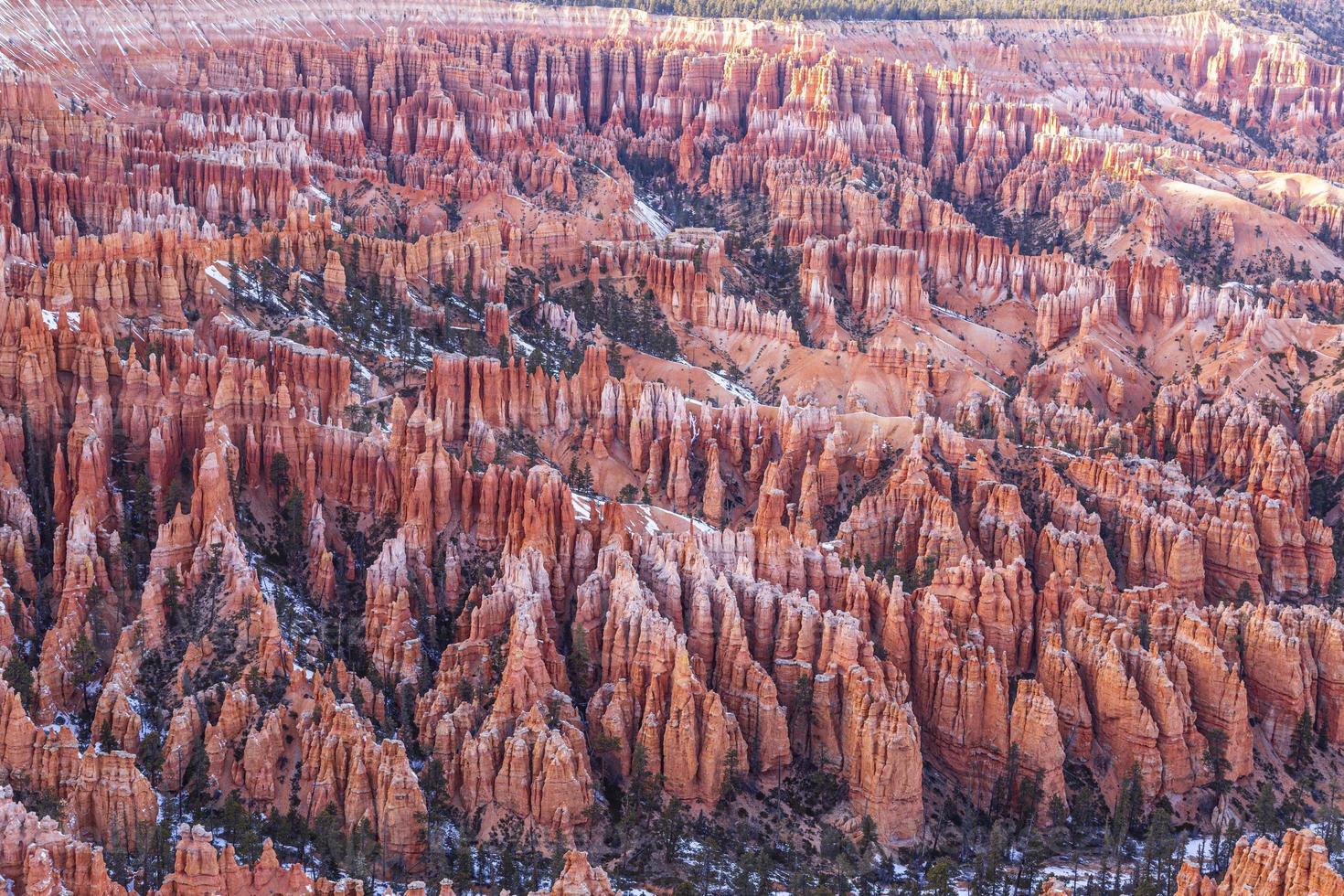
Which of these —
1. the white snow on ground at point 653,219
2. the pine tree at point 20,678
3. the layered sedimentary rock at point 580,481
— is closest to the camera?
the pine tree at point 20,678

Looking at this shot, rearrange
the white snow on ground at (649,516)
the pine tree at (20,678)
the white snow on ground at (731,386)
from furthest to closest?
the white snow on ground at (731,386) → the white snow on ground at (649,516) → the pine tree at (20,678)

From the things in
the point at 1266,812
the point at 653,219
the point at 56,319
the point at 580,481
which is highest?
the point at 56,319

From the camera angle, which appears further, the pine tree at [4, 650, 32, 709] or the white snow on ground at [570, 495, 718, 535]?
the white snow on ground at [570, 495, 718, 535]

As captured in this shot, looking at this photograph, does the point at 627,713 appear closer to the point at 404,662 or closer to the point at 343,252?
the point at 404,662

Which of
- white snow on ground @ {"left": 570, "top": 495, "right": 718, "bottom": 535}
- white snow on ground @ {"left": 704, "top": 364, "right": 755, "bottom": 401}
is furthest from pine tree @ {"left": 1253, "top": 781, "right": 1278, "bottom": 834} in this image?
white snow on ground @ {"left": 704, "top": 364, "right": 755, "bottom": 401}

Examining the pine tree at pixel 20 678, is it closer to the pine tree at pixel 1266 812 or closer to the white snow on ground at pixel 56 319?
the white snow on ground at pixel 56 319

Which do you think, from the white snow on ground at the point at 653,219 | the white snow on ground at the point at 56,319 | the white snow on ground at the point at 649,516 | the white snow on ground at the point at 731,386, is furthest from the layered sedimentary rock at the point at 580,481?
the white snow on ground at the point at 731,386

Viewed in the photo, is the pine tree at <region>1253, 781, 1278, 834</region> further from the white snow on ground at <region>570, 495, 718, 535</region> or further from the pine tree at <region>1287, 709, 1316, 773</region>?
the white snow on ground at <region>570, 495, 718, 535</region>

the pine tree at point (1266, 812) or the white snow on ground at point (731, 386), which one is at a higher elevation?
the white snow on ground at point (731, 386)

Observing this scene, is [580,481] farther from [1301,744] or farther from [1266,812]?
[1266,812]

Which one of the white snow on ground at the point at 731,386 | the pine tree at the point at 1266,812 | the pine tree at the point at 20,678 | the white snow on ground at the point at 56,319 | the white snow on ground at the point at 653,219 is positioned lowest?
the pine tree at the point at 1266,812

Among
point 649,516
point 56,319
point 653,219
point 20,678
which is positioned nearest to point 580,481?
point 649,516

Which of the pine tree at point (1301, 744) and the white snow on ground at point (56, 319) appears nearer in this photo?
the pine tree at point (1301, 744)
